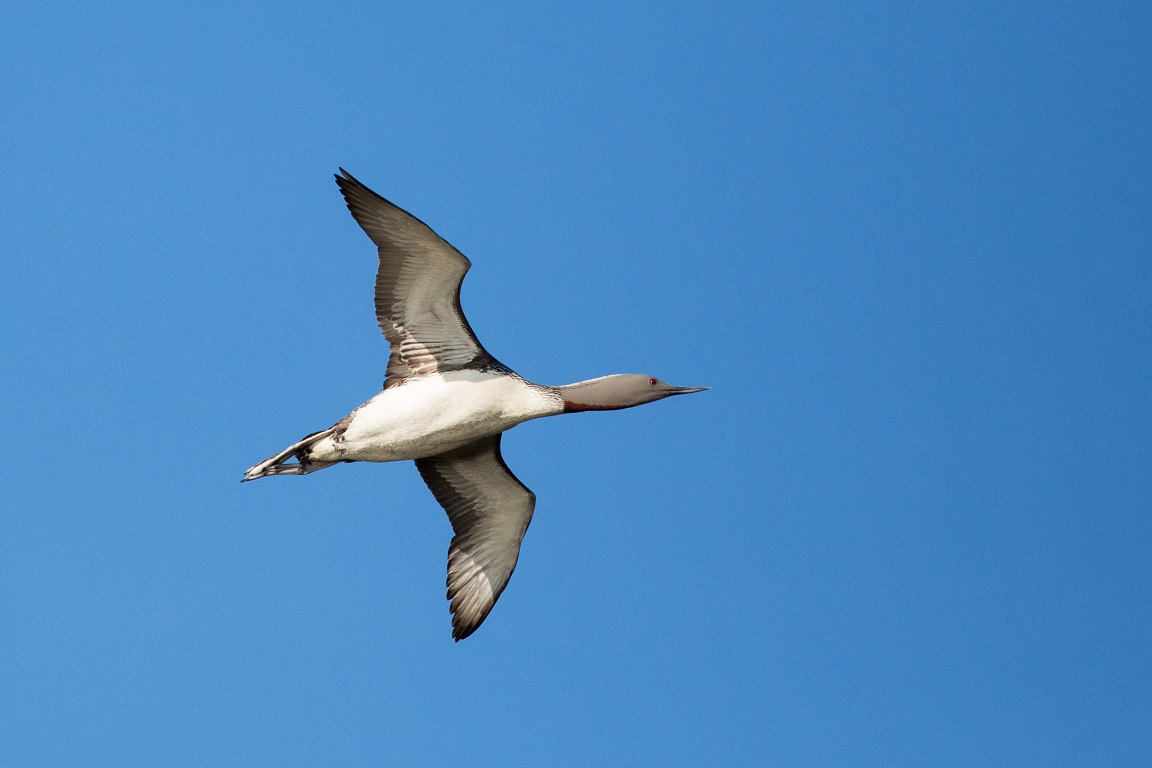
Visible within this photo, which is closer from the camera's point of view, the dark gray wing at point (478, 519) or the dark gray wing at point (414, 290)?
the dark gray wing at point (414, 290)

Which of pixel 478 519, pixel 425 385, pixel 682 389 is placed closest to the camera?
pixel 425 385

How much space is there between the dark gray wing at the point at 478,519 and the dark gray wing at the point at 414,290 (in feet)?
4.07

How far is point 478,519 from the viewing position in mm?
16219

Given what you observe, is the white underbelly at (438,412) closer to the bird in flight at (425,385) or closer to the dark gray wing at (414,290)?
the bird in flight at (425,385)

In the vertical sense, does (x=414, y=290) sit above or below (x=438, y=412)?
above

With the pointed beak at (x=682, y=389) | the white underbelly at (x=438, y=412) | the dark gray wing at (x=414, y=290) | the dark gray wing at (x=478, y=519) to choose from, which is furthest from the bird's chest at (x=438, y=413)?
the pointed beak at (x=682, y=389)

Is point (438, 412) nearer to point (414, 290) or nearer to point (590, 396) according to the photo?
point (414, 290)

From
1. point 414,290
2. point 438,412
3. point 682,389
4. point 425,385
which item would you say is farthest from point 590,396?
point 414,290

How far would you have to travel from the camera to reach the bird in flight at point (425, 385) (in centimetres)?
1483

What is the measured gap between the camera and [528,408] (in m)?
15.0

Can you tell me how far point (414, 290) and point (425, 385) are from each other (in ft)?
3.19

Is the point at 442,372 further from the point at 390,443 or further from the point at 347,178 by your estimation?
the point at 347,178

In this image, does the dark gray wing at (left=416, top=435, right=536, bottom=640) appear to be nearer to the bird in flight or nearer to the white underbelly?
the bird in flight

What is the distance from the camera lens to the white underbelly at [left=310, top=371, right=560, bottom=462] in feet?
48.9
